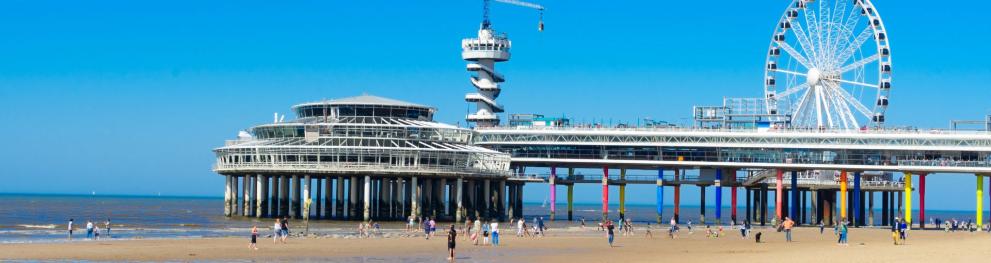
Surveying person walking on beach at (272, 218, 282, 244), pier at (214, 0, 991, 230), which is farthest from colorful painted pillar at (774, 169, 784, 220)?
person walking on beach at (272, 218, 282, 244)

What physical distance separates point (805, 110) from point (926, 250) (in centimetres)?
5263

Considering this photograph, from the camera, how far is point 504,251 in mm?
60344

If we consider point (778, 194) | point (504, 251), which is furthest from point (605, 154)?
point (504, 251)

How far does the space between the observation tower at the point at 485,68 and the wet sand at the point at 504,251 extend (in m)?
50.5

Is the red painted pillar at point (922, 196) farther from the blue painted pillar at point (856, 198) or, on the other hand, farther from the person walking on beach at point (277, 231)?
the person walking on beach at point (277, 231)

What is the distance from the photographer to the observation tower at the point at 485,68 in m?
124

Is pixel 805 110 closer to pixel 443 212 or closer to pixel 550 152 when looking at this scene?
pixel 550 152

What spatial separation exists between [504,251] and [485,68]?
65609 millimetres

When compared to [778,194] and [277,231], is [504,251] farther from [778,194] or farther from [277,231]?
[778,194]

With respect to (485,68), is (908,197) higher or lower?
lower

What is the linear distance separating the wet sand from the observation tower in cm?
5052

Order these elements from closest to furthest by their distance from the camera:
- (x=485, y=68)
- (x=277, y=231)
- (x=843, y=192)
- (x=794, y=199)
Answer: (x=277, y=231), (x=843, y=192), (x=794, y=199), (x=485, y=68)

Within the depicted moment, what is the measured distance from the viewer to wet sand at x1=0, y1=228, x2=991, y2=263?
2105 inches

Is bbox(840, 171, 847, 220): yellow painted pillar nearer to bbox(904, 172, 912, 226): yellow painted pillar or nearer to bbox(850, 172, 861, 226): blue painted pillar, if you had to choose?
bbox(850, 172, 861, 226): blue painted pillar
